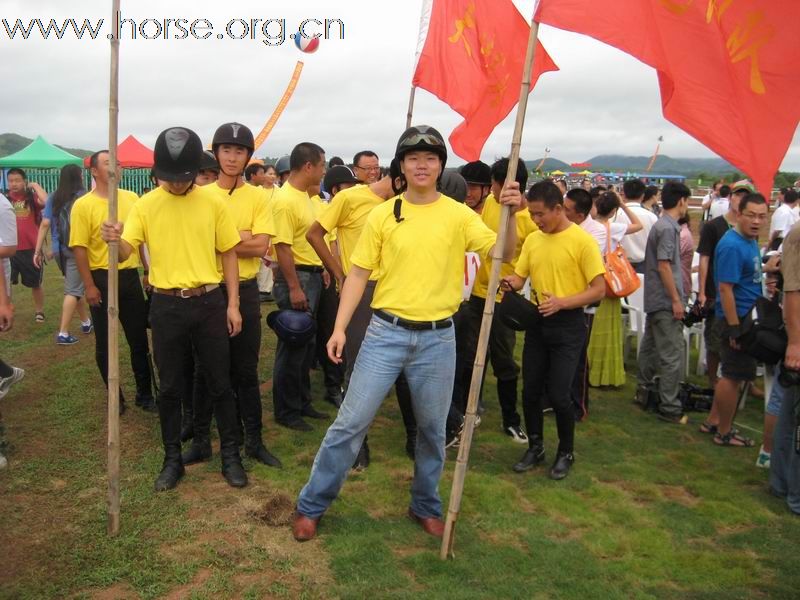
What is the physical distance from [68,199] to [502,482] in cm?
524

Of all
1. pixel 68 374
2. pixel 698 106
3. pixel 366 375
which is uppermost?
pixel 698 106

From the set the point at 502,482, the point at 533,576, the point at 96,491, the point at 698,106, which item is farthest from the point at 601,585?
the point at 96,491

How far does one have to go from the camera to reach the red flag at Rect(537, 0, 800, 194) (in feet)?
10.2

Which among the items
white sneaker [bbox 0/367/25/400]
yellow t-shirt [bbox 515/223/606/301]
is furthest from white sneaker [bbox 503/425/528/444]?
white sneaker [bbox 0/367/25/400]

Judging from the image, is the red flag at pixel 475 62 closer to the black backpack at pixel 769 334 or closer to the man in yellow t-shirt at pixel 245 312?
the man in yellow t-shirt at pixel 245 312

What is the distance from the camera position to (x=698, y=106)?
10.6 feet

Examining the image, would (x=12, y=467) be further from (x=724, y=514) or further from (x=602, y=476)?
(x=724, y=514)

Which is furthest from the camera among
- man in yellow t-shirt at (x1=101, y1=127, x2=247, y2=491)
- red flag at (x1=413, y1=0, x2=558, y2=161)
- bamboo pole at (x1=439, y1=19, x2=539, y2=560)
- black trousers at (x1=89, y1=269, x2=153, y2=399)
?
black trousers at (x1=89, y1=269, x2=153, y2=399)

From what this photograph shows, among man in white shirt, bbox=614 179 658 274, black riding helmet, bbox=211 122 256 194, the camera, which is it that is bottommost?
the camera

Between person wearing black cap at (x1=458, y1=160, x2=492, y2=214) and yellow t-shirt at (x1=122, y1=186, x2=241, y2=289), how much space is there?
2.16 metres

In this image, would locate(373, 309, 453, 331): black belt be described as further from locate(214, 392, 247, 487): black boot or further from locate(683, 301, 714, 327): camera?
locate(683, 301, 714, 327): camera

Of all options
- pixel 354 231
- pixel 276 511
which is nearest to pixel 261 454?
pixel 276 511

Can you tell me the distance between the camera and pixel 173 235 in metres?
4.09

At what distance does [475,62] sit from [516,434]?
292 cm
